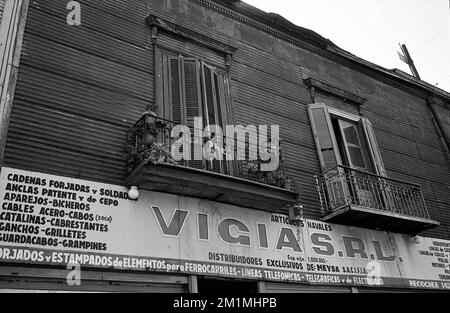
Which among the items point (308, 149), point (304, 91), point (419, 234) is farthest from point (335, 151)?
point (419, 234)

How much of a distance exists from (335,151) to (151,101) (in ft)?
14.7

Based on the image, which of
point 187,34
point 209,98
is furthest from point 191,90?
point 187,34

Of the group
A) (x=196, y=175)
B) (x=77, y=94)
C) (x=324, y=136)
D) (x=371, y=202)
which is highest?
(x=324, y=136)

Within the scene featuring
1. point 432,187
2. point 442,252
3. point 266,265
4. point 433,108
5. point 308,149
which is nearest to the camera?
point 266,265

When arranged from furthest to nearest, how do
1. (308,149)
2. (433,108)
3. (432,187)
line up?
(433,108) < (432,187) < (308,149)

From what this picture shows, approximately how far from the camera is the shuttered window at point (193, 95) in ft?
26.1

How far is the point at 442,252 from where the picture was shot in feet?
34.4

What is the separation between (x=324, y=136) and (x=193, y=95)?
3.45 meters

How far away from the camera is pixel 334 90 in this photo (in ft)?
36.7

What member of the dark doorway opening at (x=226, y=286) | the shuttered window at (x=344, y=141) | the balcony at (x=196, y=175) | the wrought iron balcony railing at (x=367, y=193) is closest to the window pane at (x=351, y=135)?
the shuttered window at (x=344, y=141)

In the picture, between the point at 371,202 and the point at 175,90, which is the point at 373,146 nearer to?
the point at 371,202

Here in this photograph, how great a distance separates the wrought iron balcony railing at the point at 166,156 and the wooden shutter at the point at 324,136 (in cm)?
172

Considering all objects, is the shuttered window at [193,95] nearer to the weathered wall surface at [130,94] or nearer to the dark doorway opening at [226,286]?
the weathered wall surface at [130,94]
